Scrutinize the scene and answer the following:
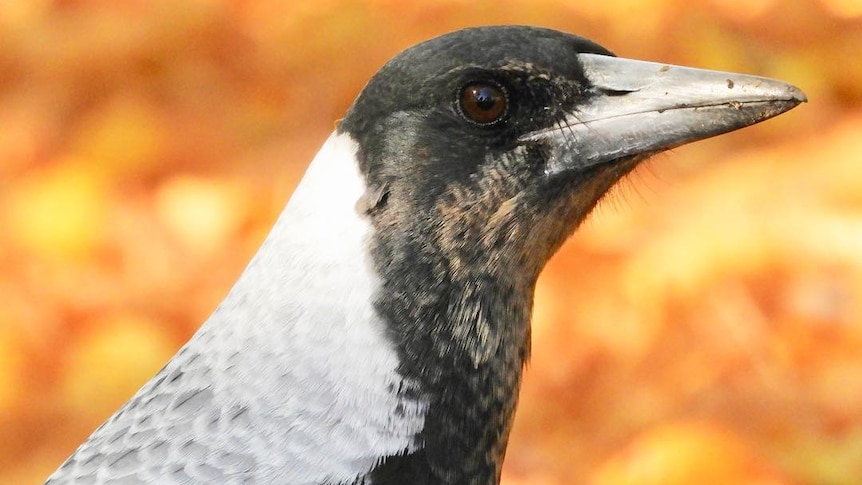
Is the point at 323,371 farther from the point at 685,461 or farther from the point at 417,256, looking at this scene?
the point at 685,461

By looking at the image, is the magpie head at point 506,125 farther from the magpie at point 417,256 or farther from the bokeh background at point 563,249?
the bokeh background at point 563,249

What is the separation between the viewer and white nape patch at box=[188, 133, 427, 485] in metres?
0.77

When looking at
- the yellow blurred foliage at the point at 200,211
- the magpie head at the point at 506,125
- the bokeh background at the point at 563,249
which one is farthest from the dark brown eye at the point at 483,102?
the yellow blurred foliage at the point at 200,211

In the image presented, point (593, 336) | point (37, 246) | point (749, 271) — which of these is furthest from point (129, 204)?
point (749, 271)

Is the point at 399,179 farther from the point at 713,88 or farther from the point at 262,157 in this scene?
the point at 262,157

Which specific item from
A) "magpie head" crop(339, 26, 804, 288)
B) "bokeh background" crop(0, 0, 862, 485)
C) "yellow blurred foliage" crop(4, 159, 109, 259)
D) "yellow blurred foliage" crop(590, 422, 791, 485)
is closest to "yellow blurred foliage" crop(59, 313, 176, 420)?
"bokeh background" crop(0, 0, 862, 485)

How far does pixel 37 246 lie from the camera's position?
1592 mm

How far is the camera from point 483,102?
776 millimetres

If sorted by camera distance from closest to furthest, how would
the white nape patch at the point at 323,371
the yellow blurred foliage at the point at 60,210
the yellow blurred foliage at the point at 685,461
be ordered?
the white nape patch at the point at 323,371 → the yellow blurred foliage at the point at 685,461 → the yellow blurred foliage at the point at 60,210

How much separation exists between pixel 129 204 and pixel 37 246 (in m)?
0.14

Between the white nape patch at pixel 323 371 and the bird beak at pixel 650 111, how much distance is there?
6.3 inches

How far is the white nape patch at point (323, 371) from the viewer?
77 centimetres

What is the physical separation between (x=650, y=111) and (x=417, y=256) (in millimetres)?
199

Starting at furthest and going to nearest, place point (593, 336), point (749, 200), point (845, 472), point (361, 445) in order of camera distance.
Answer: point (749, 200), point (593, 336), point (845, 472), point (361, 445)
